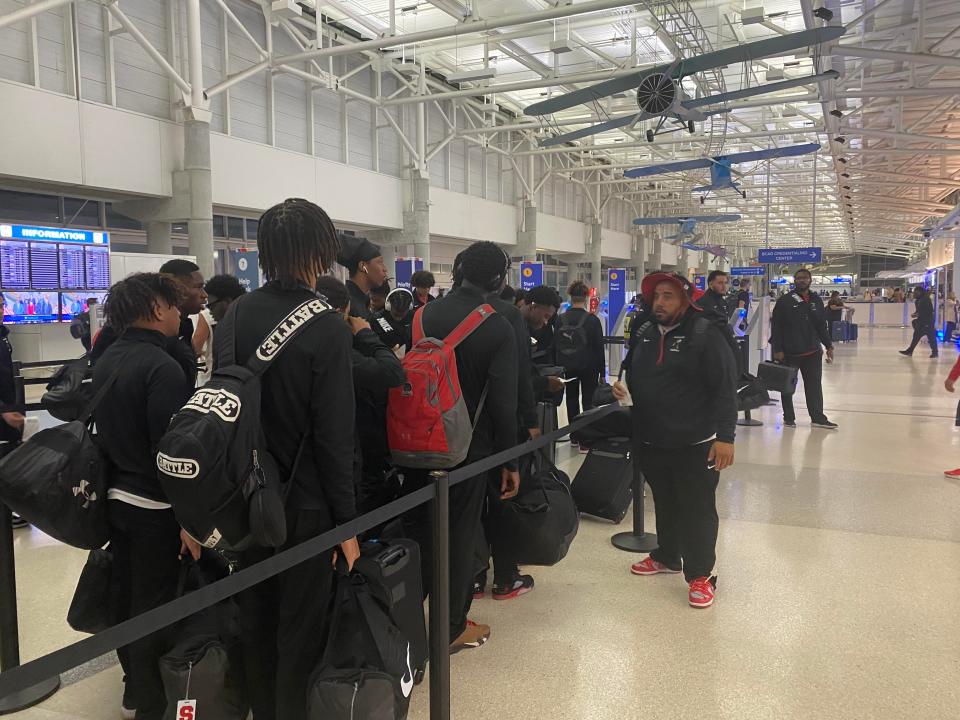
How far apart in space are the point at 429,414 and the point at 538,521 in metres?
0.90

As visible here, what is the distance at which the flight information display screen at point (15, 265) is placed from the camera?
417 inches

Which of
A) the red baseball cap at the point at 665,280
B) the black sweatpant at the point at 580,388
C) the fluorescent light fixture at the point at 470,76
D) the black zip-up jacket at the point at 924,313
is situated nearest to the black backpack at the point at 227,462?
the red baseball cap at the point at 665,280

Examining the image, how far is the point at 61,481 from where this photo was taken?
1982 mm

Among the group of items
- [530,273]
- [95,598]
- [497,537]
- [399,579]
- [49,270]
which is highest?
Result: [530,273]

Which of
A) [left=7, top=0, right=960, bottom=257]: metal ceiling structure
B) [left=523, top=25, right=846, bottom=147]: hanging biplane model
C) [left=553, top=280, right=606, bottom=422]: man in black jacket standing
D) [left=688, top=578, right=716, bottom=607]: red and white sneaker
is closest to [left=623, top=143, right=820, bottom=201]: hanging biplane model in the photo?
[left=7, top=0, right=960, bottom=257]: metal ceiling structure

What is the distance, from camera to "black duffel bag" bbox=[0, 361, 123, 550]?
196 cm

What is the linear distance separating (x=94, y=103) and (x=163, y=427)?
12.3 meters

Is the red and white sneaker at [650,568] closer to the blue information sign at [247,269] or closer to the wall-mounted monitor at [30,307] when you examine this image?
the blue information sign at [247,269]

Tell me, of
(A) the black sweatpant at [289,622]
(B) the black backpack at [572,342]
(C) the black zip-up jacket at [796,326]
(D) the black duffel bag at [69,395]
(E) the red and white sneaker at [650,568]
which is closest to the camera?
(A) the black sweatpant at [289,622]

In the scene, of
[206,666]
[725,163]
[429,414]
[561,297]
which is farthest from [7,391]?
[725,163]

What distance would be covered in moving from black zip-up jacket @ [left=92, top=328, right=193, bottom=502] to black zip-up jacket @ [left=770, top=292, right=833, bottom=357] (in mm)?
6836

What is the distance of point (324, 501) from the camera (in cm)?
194

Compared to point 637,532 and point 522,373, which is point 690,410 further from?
point 637,532

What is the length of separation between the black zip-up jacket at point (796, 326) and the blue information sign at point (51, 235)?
10.6 metres
